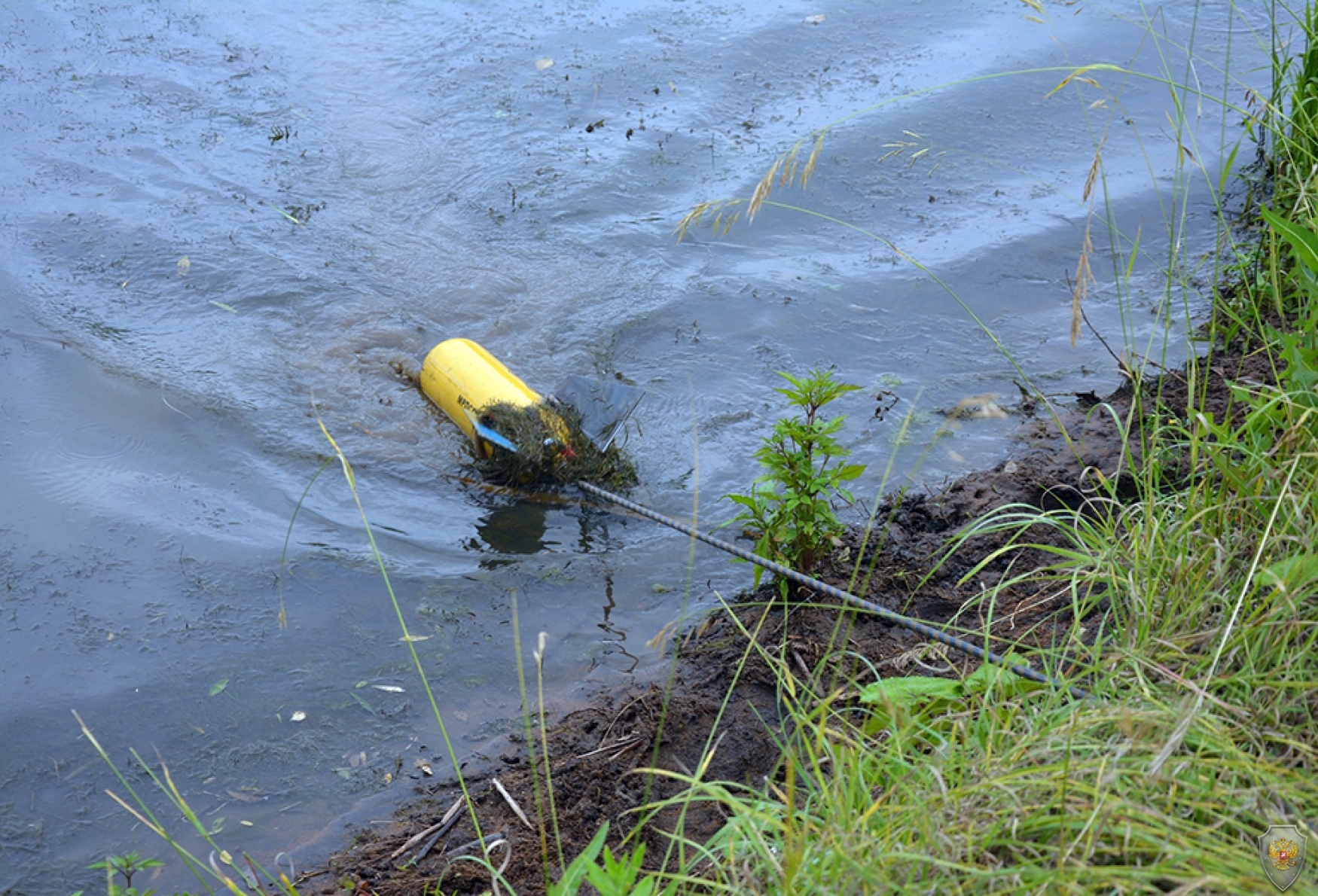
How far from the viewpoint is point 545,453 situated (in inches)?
148

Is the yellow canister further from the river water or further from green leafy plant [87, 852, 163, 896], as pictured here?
green leafy plant [87, 852, 163, 896]

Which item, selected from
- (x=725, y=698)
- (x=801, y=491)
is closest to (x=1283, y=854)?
(x=725, y=698)

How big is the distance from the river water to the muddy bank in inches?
10.0

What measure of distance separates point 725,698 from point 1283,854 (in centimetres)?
138

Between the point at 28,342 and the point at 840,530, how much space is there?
416 centimetres

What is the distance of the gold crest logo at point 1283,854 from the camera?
1.29 metres

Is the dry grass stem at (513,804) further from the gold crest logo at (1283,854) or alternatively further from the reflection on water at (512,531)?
the gold crest logo at (1283,854)

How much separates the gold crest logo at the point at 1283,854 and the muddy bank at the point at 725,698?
2.50ft

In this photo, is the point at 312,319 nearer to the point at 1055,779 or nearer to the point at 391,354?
the point at 391,354

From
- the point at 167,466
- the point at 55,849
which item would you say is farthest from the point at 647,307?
the point at 55,849

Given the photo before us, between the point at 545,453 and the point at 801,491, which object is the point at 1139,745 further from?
the point at 545,453

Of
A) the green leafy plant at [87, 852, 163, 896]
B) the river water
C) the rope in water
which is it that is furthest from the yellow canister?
the green leafy plant at [87, 852, 163, 896]

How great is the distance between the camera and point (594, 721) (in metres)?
2.76

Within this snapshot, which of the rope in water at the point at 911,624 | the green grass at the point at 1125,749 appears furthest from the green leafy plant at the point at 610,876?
the rope in water at the point at 911,624
